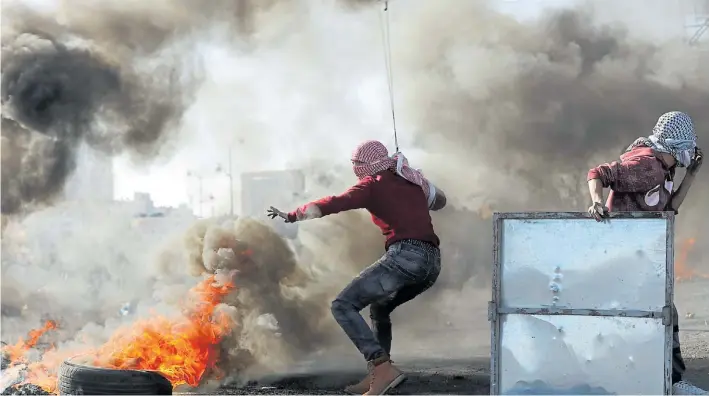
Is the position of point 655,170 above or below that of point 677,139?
below

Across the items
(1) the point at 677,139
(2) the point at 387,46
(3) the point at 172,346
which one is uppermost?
(2) the point at 387,46

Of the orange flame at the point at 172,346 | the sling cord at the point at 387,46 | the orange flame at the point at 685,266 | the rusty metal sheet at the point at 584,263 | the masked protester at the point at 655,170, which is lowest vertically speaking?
the orange flame at the point at 172,346

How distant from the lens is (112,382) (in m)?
4.66

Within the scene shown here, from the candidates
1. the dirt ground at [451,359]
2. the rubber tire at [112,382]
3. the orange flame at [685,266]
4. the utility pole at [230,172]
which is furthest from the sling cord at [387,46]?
the rubber tire at [112,382]

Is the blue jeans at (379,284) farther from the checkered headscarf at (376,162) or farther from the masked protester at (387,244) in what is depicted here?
the checkered headscarf at (376,162)

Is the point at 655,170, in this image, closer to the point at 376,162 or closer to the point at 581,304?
the point at 581,304

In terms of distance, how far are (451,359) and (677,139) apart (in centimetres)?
278

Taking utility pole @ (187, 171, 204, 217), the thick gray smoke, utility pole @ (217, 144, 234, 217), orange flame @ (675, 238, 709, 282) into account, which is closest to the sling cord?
the thick gray smoke

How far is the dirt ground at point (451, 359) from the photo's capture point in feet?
18.2

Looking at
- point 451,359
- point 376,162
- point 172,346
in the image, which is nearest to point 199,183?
point 172,346

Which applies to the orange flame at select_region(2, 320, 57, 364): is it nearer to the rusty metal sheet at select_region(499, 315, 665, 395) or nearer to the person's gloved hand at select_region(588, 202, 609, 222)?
the rusty metal sheet at select_region(499, 315, 665, 395)

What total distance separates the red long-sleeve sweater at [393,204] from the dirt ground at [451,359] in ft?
3.55

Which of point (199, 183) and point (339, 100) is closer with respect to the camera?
point (339, 100)

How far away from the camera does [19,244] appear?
877 centimetres
